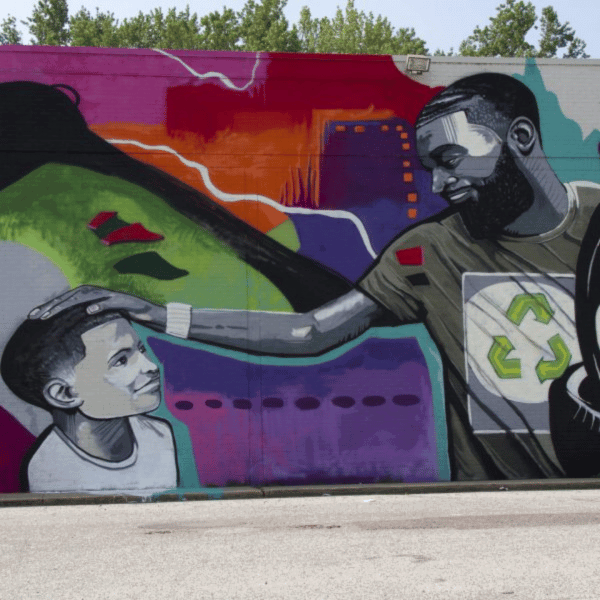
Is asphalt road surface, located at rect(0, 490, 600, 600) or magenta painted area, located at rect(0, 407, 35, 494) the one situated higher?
magenta painted area, located at rect(0, 407, 35, 494)

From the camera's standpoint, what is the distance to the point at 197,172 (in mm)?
14781

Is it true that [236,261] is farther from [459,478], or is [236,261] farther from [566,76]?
[566,76]

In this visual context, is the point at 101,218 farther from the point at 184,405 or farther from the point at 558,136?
the point at 558,136

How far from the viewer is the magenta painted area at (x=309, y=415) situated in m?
14.6

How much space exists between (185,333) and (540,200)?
17.9 ft

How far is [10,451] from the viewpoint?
1424 centimetres

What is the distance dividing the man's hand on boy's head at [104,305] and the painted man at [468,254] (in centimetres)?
91

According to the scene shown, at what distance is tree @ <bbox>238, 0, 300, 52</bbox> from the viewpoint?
58.7 meters

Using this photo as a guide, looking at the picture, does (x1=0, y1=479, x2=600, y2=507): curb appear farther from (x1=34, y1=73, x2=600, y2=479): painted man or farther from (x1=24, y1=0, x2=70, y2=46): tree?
(x1=24, y1=0, x2=70, y2=46): tree

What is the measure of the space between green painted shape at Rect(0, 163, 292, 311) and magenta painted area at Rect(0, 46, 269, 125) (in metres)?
0.95

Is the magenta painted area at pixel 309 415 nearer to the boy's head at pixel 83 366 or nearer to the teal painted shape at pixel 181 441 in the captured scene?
the teal painted shape at pixel 181 441

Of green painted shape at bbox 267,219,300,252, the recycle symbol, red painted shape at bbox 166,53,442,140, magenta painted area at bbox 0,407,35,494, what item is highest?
red painted shape at bbox 166,53,442,140

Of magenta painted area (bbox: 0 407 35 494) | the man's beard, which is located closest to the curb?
magenta painted area (bbox: 0 407 35 494)

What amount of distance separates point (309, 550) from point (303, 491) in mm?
4983
